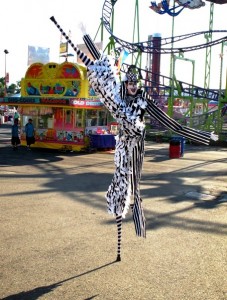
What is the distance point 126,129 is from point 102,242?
85.6 inches

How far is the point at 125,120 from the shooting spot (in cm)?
501

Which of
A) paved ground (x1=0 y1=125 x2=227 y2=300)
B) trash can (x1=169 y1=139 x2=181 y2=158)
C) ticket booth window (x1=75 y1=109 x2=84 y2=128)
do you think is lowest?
paved ground (x1=0 y1=125 x2=227 y2=300)

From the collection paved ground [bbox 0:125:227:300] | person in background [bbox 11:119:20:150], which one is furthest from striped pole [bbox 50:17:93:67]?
person in background [bbox 11:119:20:150]

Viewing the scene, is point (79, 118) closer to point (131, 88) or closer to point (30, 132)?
point (30, 132)

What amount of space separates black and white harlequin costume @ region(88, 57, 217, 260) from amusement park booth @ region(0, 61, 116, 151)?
43.2 feet

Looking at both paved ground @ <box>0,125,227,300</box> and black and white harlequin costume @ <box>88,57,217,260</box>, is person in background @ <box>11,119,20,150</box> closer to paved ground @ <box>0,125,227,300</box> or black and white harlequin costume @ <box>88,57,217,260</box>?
paved ground @ <box>0,125,227,300</box>

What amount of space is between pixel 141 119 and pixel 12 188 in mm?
6171

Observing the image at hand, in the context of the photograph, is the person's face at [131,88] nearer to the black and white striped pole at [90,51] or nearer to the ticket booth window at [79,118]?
the black and white striped pole at [90,51]

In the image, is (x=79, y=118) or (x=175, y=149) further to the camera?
(x=79, y=118)

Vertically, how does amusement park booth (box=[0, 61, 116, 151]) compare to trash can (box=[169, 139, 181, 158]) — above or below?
above

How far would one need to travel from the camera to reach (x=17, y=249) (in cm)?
588

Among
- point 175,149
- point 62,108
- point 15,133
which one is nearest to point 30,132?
point 15,133

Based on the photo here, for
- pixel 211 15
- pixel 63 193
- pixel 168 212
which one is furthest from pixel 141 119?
pixel 211 15

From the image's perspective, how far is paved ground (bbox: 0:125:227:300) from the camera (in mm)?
4723
